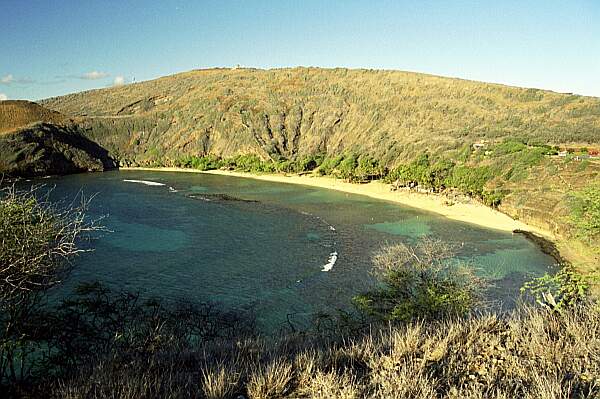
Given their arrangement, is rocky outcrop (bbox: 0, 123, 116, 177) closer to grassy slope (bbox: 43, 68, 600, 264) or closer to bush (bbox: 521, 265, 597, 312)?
grassy slope (bbox: 43, 68, 600, 264)

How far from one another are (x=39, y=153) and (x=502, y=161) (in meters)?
88.6

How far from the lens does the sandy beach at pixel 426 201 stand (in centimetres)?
4588

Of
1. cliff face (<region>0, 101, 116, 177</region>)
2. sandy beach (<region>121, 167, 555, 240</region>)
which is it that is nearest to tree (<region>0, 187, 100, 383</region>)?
sandy beach (<region>121, 167, 555, 240</region>)

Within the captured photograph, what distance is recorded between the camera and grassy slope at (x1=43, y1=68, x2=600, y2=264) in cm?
7450

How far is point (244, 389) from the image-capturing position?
7.03 meters

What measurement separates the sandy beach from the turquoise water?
8.20 feet

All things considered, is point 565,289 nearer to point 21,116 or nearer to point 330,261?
point 330,261

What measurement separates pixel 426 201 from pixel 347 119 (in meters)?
53.6

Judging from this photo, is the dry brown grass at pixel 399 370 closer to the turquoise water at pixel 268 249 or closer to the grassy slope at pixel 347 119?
the turquoise water at pixel 268 249

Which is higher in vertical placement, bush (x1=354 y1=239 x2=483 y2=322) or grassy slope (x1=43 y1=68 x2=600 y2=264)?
grassy slope (x1=43 y1=68 x2=600 y2=264)

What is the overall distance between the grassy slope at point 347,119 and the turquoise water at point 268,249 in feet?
51.0

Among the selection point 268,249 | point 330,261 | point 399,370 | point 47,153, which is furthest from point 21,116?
point 399,370

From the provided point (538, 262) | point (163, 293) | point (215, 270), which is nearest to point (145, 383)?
point (163, 293)

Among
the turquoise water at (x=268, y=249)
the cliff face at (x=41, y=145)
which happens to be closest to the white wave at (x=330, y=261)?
the turquoise water at (x=268, y=249)
